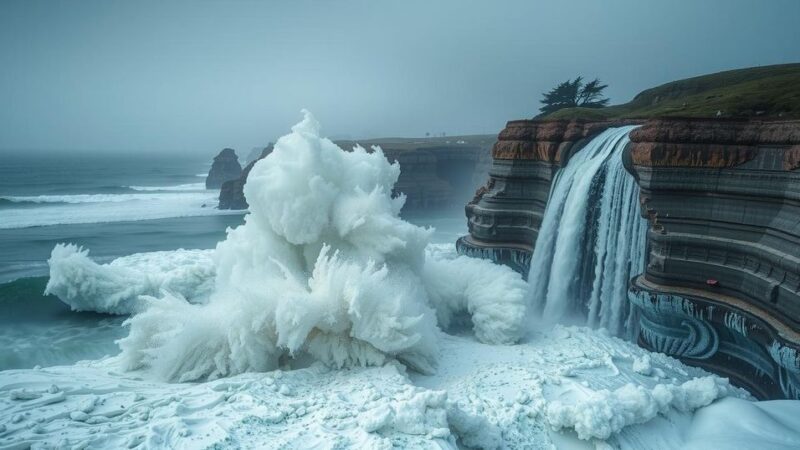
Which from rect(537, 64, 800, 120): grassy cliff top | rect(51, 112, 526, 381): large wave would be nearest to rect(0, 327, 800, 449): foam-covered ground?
rect(51, 112, 526, 381): large wave

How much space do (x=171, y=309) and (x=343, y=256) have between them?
121 inches

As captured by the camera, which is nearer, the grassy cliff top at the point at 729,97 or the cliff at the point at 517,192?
the grassy cliff top at the point at 729,97

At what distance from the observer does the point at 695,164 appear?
950 cm

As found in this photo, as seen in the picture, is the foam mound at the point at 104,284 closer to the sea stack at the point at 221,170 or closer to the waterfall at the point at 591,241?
the waterfall at the point at 591,241

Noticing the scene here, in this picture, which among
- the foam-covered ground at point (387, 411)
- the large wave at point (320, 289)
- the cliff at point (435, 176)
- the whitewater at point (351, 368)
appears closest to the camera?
the foam-covered ground at point (387, 411)

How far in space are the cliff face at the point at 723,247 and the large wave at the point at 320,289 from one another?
121 inches

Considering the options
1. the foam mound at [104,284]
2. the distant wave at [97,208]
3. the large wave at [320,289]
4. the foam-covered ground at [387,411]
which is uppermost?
the large wave at [320,289]

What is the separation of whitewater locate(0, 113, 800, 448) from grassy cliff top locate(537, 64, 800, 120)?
6357 millimetres

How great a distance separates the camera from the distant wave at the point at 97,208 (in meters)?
36.4

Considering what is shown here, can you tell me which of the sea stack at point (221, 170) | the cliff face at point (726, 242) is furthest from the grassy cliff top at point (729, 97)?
the sea stack at point (221, 170)

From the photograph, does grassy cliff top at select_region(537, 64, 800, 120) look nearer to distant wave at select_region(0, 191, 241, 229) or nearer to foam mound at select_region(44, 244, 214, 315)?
foam mound at select_region(44, 244, 214, 315)

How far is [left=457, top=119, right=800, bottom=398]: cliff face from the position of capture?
25.5 feet

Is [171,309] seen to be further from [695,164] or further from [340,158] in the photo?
[695,164]

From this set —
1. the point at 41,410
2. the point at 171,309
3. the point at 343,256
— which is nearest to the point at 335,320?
the point at 343,256
